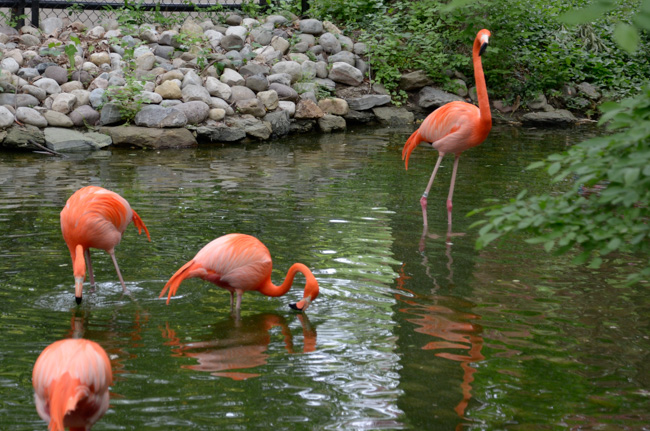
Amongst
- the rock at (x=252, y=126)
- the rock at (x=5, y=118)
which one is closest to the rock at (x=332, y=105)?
the rock at (x=252, y=126)

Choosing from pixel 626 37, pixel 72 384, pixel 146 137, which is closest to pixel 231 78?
pixel 146 137

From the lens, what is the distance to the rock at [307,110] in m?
11.2

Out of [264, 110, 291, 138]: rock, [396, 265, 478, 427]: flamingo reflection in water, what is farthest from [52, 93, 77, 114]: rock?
[396, 265, 478, 427]: flamingo reflection in water

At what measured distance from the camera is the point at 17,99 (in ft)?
31.5

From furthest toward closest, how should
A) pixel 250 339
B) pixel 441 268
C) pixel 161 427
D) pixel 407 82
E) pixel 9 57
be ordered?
pixel 407 82, pixel 9 57, pixel 441 268, pixel 250 339, pixel 161 427

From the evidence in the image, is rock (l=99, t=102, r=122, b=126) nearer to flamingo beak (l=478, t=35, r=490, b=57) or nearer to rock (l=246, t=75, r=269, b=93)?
rock (l=246, t=75, r=269, b=93)

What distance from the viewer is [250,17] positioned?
A: 13.1 m

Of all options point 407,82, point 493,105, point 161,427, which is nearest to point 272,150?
point 407,82

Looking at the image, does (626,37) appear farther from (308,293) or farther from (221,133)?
(221,133)

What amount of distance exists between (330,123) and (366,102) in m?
0.98

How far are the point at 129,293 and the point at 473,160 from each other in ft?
19.6

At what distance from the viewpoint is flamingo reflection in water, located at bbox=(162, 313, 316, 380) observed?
11.5ft

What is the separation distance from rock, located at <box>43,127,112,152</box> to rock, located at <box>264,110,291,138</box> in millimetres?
2397

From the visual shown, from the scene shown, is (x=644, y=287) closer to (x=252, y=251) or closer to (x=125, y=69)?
(x=252, y=251)
